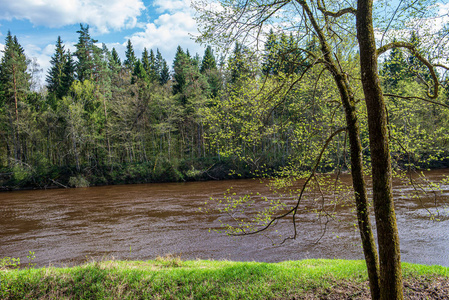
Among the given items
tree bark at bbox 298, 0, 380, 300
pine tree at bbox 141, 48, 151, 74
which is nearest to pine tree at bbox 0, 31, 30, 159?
pine tree at bbox 141, 48, 151, 74

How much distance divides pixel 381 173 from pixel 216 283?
12.6ft

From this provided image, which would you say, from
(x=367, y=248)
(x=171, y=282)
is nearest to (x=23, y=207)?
(x=171, y=282)

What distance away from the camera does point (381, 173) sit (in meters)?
3.68

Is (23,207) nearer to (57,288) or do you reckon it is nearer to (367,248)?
(57,288)

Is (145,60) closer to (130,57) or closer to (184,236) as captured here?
(130,57)

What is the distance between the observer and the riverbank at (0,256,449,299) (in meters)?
5.21

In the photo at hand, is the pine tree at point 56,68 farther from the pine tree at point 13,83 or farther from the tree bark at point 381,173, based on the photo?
the tree bark at point 381,173

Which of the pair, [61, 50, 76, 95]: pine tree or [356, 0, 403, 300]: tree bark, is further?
[61, 50, 76, 95]: pine tree

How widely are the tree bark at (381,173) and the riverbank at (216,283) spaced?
1670 millimetres

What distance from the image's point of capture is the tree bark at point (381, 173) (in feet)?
11.9

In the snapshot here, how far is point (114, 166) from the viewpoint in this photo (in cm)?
3766

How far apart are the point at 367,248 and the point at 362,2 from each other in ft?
11.3

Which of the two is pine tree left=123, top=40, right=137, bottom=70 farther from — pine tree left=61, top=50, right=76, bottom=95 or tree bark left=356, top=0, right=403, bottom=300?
tree bark left=356, top=0, right=403, bottom=300

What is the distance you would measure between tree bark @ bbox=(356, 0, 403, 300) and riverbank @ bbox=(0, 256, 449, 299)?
65.7 inches
